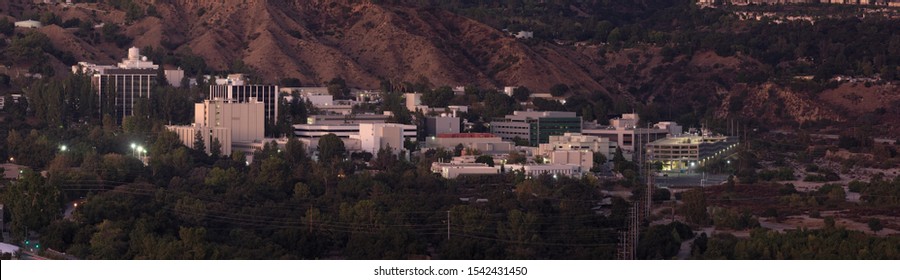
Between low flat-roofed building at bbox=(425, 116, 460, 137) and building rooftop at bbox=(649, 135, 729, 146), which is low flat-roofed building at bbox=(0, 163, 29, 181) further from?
building rooftop at bbox=(649, 135, 729, 146)

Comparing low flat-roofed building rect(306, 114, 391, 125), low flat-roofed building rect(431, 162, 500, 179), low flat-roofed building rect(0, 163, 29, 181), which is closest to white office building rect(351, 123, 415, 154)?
low flat-roofed building rect(306, 114, 391, 125)

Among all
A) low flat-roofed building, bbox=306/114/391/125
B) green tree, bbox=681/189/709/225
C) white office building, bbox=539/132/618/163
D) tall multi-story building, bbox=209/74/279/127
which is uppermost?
tall multi-story building, bbox=209/74/279/127

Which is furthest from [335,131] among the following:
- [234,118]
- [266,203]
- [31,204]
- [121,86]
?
[31,204]

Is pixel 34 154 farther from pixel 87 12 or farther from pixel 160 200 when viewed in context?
pixel 87 12

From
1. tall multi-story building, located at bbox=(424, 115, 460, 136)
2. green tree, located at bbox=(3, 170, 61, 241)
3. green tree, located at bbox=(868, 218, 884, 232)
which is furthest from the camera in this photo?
tall multi-story building, located at bbox=(424, 115, 460, 136)

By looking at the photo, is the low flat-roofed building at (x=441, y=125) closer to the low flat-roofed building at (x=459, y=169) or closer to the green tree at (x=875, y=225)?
the low flat-roofed building at (x=459, y=169)

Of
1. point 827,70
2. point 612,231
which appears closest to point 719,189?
point 612,231

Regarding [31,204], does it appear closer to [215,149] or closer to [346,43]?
[215,149]

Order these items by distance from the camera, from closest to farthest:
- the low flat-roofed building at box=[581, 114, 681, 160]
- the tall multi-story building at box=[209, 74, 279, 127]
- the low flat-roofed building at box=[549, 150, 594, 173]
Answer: the low flat-roofed building at box=[549, 150, 594, 173] < the tall multi-story building at box=[209, 74, 279, 127] < the low flat-roofed building at box=[581, 114, 681, 160]
